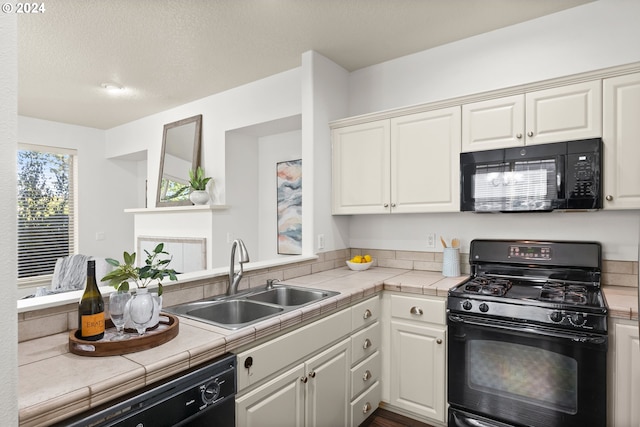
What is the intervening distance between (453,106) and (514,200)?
2.41 feet

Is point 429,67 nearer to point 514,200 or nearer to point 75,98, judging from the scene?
point 514,200

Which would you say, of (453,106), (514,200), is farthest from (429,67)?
(514,200)

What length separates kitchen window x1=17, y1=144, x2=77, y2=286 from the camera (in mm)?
4516

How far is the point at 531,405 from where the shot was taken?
1.82 meters

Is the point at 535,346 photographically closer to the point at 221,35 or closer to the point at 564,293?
the point at 564,293

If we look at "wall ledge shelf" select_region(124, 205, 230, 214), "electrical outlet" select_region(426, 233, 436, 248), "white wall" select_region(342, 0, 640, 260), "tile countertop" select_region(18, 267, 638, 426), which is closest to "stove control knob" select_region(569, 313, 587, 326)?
"tile countertop" select_region(18, 267, 638, 426)

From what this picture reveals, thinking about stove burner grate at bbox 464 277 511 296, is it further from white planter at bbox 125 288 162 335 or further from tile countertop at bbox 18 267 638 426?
white planter at bbox 125 288 162 335

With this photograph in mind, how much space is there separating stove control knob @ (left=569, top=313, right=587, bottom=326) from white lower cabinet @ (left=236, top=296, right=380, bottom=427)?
1034 millimetres

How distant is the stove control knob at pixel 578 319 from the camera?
1.70 meters

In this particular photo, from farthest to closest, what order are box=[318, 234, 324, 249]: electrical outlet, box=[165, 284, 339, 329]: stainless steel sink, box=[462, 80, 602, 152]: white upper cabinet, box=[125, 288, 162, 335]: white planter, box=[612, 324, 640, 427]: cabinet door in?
1. box=[318, 234, 324, 249]: electrical outlet
2. box=[462, 80, 602, 152]: white upper cabinet
3. box=[165, 284, 339, 329]: stainless steel sink
4. box=[612, 324, 640, 427]: cabinet door
5. box=[125, 288, 162, 335]: white planter

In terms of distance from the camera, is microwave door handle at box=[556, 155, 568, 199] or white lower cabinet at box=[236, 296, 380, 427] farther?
microwave door handle at box=[556, 155, 568, 199]

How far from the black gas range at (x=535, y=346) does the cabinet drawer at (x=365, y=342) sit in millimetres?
456

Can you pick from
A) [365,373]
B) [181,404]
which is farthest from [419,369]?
[181,404]

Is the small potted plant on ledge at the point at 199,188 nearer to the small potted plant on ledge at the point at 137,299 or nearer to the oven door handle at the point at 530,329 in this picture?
the small potted plant on ledge at the point at 137,299
